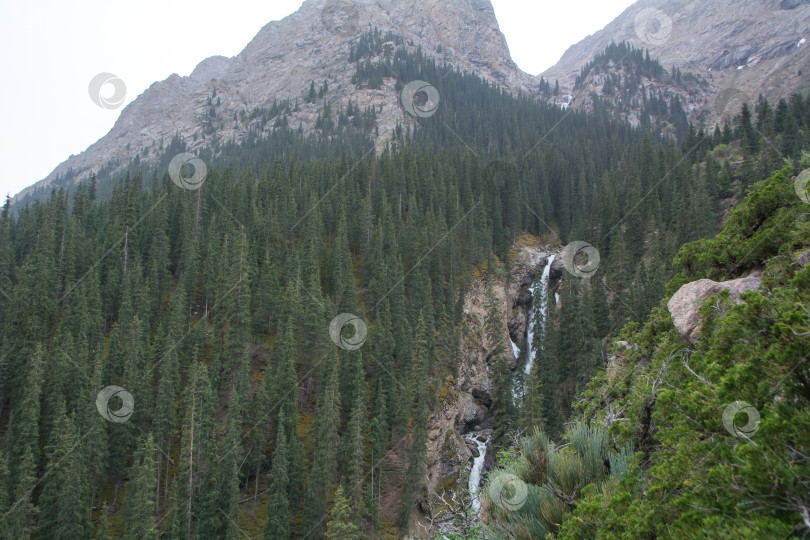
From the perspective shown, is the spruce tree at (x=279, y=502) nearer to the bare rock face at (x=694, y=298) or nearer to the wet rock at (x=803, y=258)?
the bare rock face at (x=694, y=298)

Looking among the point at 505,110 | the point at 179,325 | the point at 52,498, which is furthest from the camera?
the point at 505,110

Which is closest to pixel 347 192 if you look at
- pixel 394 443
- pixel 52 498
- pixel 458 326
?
pixel 458 326

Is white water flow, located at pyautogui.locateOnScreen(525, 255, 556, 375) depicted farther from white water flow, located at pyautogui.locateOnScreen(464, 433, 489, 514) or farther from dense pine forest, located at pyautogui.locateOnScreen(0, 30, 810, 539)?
white water flow, located at pyautogui.locateOnScreen(464, 433, 489, 514)

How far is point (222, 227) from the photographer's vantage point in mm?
88375

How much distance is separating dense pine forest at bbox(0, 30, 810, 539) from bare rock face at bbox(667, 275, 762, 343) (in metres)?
0.75

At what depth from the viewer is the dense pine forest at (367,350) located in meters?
7.90

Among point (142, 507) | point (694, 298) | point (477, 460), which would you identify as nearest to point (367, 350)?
point (477, 460)

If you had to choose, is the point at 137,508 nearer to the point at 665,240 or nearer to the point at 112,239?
the point at 112,239

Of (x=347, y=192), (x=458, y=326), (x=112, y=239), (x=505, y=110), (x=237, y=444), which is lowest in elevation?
(x=237, y=444)

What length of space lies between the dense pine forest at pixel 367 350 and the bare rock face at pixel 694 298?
29.4 inches

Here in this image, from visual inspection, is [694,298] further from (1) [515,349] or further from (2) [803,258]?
(1) [515,349]

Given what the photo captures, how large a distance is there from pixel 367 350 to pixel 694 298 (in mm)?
55314

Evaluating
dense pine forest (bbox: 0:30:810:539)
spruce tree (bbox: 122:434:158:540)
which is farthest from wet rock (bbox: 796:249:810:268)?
spruce tree (bbox: 122:434:158:540)

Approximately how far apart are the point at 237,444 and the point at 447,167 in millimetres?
80338
